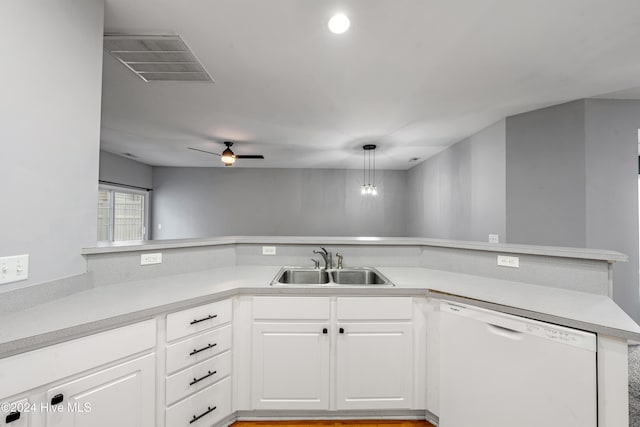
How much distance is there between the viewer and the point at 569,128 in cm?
257

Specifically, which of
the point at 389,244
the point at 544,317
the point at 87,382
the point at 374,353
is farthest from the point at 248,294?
the point at 544,317

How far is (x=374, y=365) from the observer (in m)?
1.50

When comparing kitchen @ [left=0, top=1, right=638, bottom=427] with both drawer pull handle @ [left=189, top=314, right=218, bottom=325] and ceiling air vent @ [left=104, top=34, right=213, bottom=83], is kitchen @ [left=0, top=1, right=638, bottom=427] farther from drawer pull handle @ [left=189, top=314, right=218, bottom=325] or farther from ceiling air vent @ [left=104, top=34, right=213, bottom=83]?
drawer pull handle @ [left=189, top=314, right=218, bottom=325]

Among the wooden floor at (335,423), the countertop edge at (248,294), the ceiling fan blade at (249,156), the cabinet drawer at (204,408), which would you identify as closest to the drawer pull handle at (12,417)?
the countertop edge at (248,294)

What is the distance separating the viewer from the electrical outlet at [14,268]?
0.99 meters

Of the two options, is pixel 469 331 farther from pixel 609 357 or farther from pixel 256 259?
pixel 256 259

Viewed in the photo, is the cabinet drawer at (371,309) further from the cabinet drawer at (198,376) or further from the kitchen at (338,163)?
the cabinet drawer at (198,376)

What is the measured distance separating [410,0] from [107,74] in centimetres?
248

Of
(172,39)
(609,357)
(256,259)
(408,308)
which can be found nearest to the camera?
(609,357)

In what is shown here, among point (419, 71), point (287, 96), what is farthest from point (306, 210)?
point (419, 71)

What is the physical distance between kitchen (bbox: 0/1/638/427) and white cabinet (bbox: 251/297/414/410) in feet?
2.25

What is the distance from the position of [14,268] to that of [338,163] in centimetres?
489

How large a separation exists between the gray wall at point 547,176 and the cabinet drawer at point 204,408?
3.24 meters

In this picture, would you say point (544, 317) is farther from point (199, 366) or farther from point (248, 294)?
point (199, 366)
